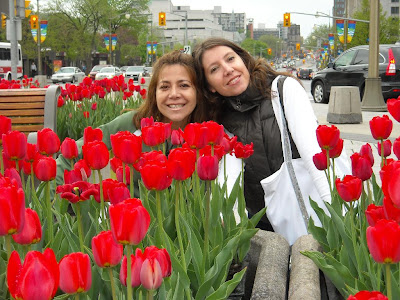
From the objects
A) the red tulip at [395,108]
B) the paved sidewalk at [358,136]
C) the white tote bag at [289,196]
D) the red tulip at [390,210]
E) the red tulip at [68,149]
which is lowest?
the paved sidewalk at [358,136]

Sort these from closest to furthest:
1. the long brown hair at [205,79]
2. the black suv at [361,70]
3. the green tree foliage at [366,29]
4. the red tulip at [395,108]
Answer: the red tulip at [395,108]
the long brown hair at [205,79]
the black suv at [361,70]
the green tree foliage at [366,29]

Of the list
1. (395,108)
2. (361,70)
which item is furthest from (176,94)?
(361,70)

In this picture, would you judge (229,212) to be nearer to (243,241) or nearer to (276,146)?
(243,241)

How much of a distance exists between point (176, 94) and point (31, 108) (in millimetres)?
1769

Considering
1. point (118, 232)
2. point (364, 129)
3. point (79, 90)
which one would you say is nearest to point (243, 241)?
point (118, 232)

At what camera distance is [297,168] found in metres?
2.96

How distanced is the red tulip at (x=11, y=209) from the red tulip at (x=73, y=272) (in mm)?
131

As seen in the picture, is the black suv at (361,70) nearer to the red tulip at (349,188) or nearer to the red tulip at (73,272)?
the red tulip at (349,188)

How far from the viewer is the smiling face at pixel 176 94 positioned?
3078 mm

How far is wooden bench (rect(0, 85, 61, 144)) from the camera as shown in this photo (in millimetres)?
4367

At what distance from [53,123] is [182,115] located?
161cm

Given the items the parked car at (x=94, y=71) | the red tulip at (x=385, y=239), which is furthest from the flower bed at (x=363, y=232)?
the parked car at (x=94, y=71)

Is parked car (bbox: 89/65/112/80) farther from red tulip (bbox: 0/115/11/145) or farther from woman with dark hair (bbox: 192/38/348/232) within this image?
red tulip (bbox: 0/115/11/145)

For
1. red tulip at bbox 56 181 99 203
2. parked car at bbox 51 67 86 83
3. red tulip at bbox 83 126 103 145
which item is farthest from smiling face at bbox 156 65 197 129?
parked car at bbox 51 67 86 83
